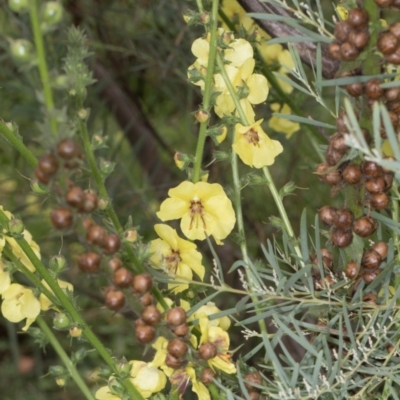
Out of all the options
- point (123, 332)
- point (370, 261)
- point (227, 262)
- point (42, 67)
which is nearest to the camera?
point (42, 67)

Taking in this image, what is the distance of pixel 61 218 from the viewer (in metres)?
0.28

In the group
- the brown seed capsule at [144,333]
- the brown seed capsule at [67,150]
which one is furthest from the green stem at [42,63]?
the brown seed capsule at [144,333]

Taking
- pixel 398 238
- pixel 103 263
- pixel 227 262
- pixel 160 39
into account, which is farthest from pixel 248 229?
pixel 103 263

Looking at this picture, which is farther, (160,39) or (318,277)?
(160,39)

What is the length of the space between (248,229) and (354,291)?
0.55m

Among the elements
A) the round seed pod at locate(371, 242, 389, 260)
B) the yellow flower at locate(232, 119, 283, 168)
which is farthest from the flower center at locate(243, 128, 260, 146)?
the round seed pod at locate(371, 242, 389, 260)

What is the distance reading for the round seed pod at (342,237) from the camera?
39cm

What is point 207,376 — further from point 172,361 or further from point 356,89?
point 356,89

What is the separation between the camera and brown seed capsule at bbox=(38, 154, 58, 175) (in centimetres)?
27

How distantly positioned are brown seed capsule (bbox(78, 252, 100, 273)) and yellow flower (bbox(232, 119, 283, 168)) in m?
0.16

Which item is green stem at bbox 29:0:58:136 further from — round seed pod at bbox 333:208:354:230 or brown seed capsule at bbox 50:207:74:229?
round seed pod at bbox 333:208:354:230

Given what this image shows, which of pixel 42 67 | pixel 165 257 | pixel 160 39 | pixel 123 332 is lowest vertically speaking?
pixel 123 332

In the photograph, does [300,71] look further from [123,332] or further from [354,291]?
[123,332]

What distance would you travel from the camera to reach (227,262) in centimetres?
95
